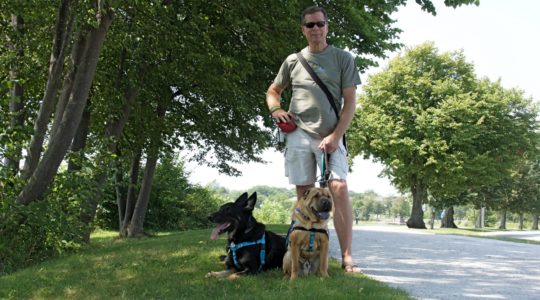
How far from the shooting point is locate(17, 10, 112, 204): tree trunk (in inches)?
318

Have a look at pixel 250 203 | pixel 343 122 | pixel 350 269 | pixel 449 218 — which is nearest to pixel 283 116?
pixel 343 122

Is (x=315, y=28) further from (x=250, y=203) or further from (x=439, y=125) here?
(x=439, y=125)

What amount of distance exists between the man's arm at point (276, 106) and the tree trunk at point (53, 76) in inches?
180

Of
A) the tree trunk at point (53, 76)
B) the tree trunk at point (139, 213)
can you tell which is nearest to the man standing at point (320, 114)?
the tree trunk at point (53, 76)

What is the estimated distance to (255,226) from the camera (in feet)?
17.8

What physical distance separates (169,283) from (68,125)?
4701 millimetres

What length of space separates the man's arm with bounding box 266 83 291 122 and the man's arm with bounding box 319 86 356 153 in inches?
20.3

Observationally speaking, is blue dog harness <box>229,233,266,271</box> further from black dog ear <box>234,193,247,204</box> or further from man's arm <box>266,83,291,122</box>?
man's arm <box>266,83,291,122</box>

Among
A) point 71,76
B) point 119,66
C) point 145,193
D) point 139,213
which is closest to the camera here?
point 71,76

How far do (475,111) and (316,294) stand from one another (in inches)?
1234

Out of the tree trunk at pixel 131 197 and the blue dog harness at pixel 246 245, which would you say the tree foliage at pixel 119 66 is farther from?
the blue dog harness at pixel 246 245

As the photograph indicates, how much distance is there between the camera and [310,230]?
4609 millimetres

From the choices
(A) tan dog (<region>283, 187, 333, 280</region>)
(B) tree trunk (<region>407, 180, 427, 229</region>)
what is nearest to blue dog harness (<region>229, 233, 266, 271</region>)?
(A) tan dog (<region>283, 187, 333, 280</region>)

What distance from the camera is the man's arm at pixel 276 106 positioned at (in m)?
5.08
